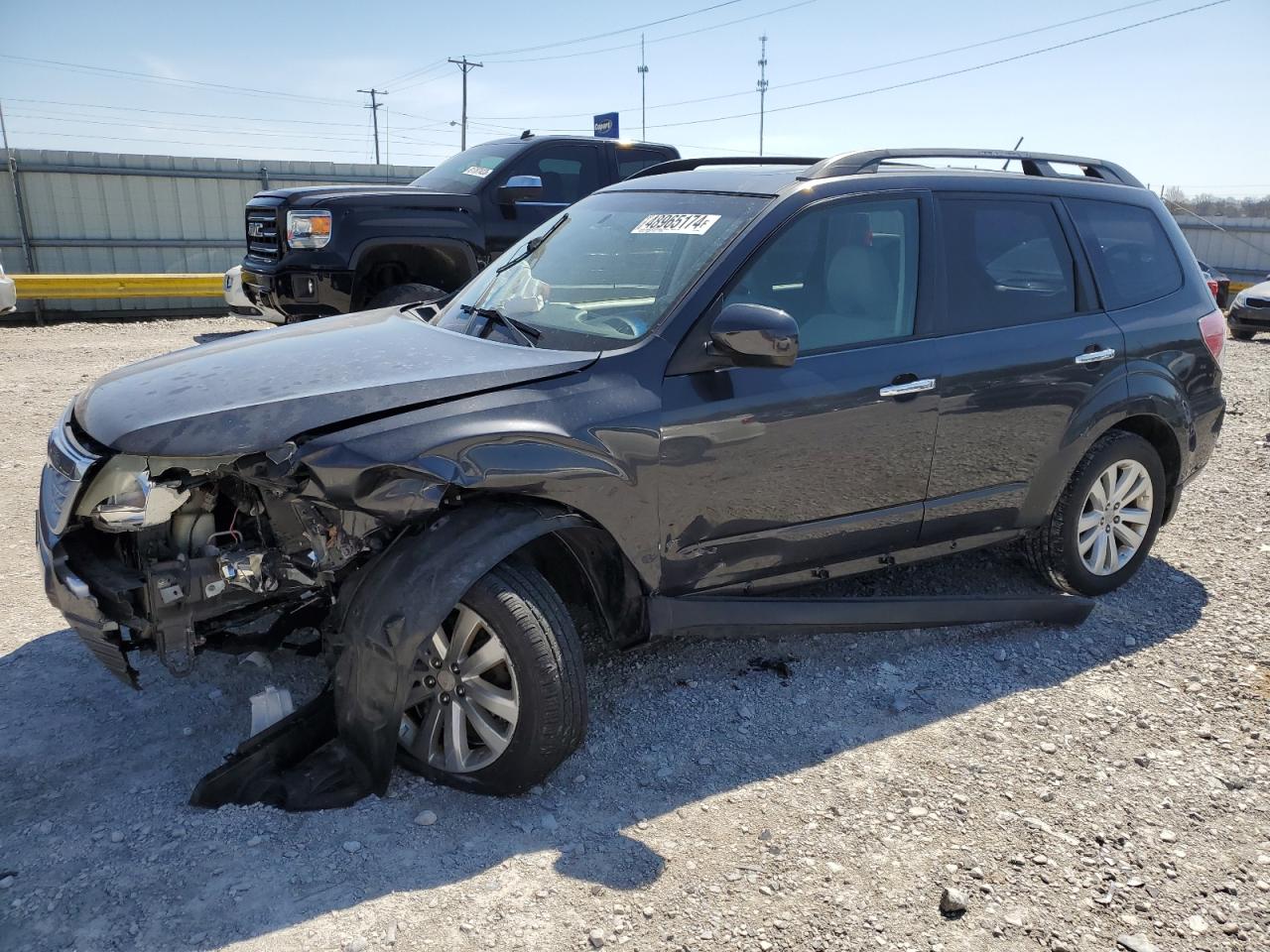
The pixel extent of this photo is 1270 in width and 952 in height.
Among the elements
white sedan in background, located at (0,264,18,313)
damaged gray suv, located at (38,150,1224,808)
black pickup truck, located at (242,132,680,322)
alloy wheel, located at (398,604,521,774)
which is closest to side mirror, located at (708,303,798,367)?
damaged gray suv, located at (38,150,1224,808)

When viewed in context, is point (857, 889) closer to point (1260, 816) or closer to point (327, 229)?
point (1260, 816)

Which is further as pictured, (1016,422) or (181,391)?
(1016,422)

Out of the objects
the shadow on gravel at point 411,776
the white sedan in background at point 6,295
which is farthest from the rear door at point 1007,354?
the white sedan in background at point 6,295

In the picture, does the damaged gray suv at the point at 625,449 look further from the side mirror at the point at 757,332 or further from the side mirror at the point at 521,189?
the side mirror at the point at 521,189

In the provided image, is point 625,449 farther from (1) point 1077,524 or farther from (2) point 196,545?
(1) point 1077,524

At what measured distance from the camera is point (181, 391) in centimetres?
312

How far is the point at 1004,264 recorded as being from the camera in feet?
13.8

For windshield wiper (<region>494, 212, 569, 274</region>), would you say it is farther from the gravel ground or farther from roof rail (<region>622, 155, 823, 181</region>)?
the gravel ground

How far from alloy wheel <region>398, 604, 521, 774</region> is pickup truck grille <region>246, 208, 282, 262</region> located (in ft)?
21.9

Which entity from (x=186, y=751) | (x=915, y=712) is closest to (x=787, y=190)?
(x=915, y=712)

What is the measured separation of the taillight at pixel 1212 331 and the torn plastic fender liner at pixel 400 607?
3.59m

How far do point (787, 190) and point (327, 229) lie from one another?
5682 millimetres

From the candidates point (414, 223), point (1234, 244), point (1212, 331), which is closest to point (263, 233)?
point (414, 223)

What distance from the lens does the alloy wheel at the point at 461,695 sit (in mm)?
3039
